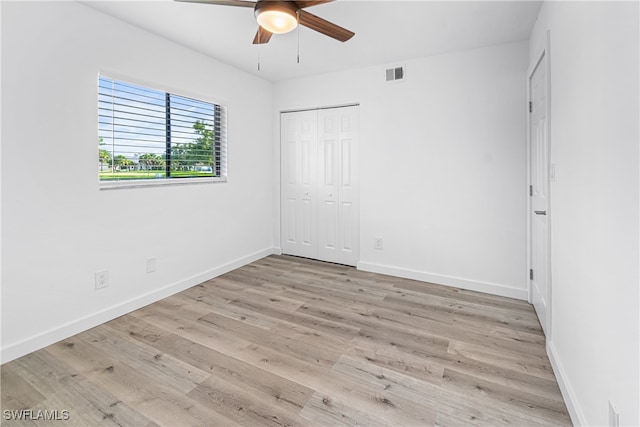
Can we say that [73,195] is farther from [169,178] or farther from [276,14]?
[276,14]

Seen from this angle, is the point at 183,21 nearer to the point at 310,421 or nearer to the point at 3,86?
the point at 3,86

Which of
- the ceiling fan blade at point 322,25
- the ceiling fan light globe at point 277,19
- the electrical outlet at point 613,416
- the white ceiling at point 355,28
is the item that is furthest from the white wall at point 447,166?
the electrical outlet at point 613,416

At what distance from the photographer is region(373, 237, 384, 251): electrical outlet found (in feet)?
12.5

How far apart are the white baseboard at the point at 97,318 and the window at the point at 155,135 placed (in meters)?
1.09

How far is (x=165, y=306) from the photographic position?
9.46 feet

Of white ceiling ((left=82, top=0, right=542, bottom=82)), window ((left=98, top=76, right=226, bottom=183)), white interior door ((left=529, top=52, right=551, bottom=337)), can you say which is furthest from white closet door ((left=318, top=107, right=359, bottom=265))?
white interior door ((left=529, top=52, right=551, bottom=337))

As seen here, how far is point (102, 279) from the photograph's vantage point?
8.44 ft

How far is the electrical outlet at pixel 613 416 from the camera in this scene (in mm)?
1103

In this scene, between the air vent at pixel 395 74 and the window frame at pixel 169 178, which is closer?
the window frame at pixel 169 178

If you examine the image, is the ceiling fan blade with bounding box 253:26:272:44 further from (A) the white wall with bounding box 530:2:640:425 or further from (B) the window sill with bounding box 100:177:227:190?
(A) the white wall with bounding box 530:2:640:425

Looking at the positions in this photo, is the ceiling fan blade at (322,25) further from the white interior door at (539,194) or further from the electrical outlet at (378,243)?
the electrical outlet at (378,243)

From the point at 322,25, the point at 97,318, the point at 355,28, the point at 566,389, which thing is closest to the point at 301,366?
the point at 566,389

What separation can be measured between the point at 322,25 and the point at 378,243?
249 cm

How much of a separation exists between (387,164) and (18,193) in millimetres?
3258
